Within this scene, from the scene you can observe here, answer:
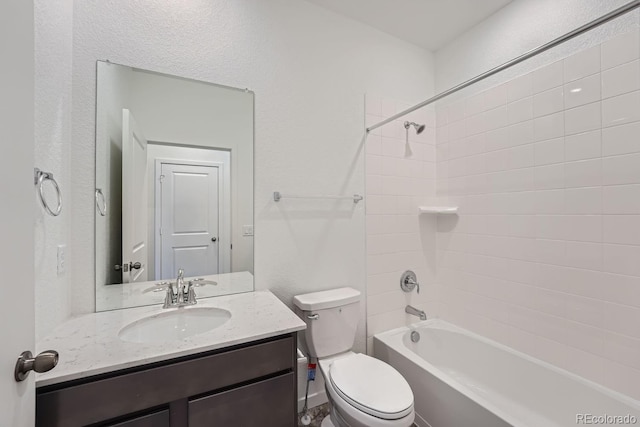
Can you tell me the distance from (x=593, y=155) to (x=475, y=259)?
0.92 meters

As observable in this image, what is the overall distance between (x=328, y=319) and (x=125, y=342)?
1.00 meters

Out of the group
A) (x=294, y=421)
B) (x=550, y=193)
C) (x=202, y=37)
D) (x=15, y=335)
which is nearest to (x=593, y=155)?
(x=550, y=193)

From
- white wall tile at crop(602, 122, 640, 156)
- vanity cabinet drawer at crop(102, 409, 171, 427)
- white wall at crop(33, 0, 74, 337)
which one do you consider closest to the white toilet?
vanity cabinet drawer at crop(102, 409, 171, 427)

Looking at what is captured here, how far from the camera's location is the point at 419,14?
1913 mm

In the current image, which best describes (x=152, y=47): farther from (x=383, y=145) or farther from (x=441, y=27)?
(x=441, y=27)

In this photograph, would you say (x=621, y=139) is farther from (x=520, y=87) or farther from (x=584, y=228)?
(x=520, y=87)

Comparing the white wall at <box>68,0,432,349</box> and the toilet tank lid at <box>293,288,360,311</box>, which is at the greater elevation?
the white wall at <box>68,0,432,349</box>

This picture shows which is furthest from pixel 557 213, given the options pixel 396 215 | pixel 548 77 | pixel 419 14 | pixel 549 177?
pixel 419 14

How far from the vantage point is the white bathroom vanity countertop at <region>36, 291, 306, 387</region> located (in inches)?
33.0

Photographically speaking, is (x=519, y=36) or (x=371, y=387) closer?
(x=371, y=387)

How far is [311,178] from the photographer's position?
1.80 m

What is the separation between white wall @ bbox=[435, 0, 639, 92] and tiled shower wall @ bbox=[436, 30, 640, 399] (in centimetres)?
9

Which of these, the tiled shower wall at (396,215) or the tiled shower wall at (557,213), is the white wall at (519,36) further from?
the tiled shower wall at (396,215)

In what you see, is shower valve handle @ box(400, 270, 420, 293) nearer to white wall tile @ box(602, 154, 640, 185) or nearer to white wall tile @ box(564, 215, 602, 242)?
white wall tile @ box(564, 215, 602, 242)
